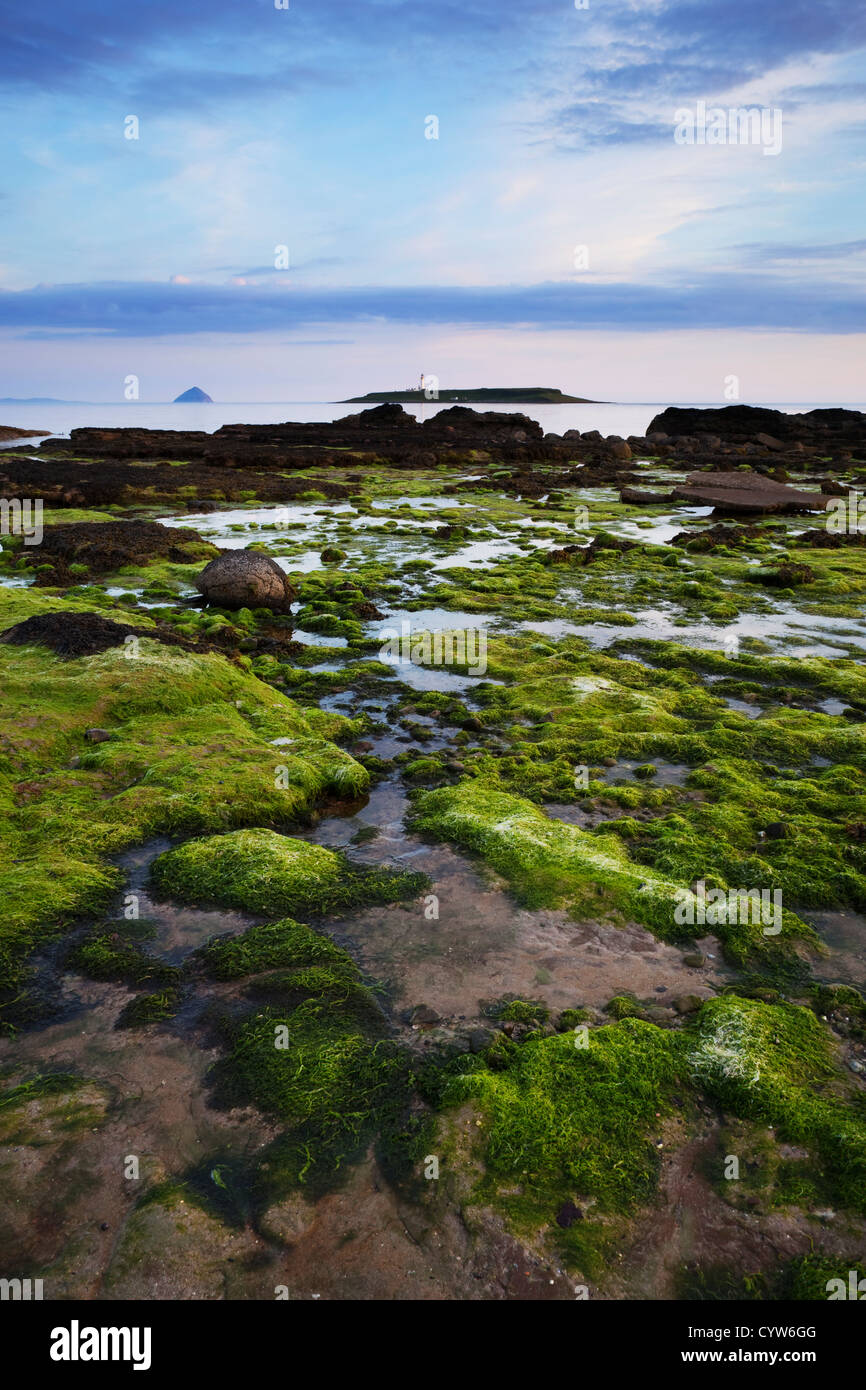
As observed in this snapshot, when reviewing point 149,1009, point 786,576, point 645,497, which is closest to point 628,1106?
point 149,1009

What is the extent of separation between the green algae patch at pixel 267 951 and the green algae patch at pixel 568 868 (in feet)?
6.88

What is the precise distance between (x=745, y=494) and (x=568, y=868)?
37678 millimetres

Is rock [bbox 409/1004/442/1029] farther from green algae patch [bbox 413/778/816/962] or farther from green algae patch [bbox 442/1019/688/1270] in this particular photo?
green algae patch [bbox 413/778/816/962]

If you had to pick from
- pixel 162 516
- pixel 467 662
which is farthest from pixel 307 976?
pixel 162 516

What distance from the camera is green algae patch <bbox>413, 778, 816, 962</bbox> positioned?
7477mm

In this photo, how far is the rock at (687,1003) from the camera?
6.39 metres

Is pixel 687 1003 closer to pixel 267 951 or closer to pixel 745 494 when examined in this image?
pixel 267 951

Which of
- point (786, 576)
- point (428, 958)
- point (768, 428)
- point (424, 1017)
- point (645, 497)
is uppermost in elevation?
point (768, 428)

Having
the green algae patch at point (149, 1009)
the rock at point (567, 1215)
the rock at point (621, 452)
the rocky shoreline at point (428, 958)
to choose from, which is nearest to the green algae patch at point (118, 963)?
the rocky shoreline at point (428, 958)

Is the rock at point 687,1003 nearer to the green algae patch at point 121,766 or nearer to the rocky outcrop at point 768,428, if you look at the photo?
the green algae patch at point 121,766

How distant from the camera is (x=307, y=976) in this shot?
658 cm

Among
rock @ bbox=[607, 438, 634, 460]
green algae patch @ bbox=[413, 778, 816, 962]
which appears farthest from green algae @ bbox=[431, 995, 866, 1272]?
rock @ bbox=[607, 438, 634, 460]

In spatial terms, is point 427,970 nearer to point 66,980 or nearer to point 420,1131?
point 420,1131

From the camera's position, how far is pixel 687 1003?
6.44 meters
